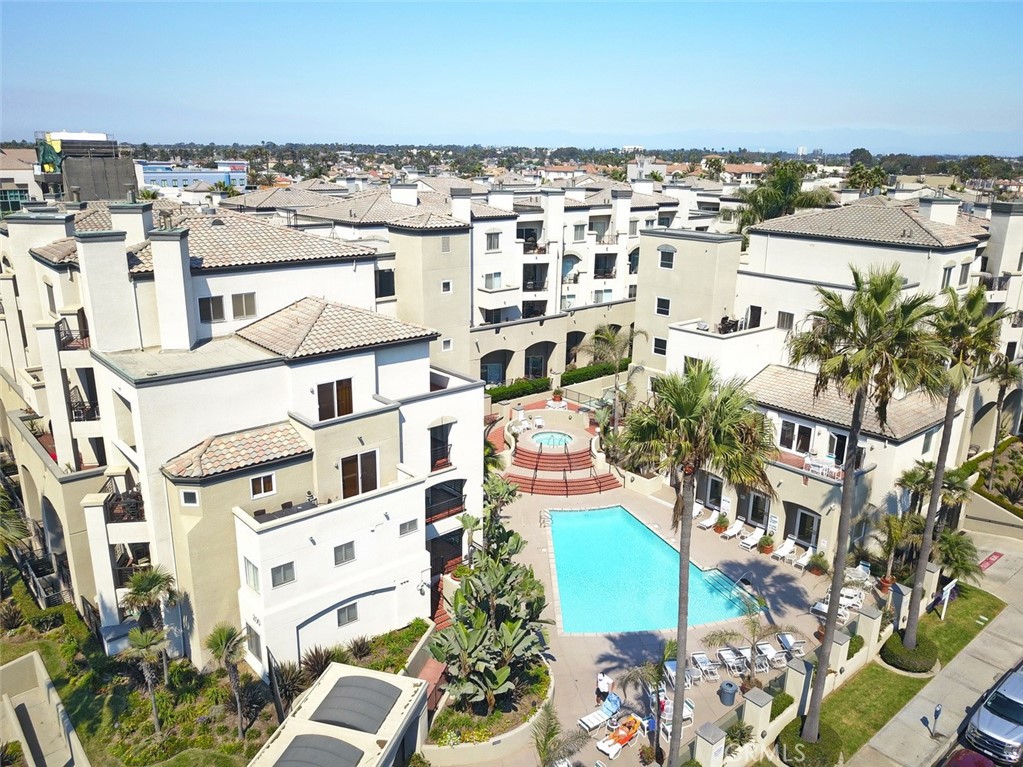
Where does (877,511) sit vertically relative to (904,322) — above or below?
below

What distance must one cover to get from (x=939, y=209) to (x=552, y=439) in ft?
80.0

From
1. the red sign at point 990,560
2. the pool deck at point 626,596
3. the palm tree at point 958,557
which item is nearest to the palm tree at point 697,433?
the pool deck at point 626,596

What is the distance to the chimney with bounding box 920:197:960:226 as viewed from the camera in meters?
37.8

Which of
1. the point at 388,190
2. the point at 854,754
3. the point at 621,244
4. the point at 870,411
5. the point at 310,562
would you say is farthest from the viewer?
the point at 621,244

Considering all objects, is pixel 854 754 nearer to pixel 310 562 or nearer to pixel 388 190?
pixel 310 562

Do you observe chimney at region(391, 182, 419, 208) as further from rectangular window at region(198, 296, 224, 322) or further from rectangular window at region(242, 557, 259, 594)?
rectangular window at region(242, 557, 259, 594)

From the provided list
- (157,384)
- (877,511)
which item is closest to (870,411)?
(877,511)

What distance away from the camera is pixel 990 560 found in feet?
106

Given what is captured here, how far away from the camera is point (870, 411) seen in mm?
31297

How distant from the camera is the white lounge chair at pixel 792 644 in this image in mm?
24984

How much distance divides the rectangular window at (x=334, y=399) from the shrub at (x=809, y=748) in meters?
17.6

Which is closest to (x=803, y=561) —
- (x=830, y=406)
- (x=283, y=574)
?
(x=830, y=406)

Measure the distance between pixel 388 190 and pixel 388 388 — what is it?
26.2 metres

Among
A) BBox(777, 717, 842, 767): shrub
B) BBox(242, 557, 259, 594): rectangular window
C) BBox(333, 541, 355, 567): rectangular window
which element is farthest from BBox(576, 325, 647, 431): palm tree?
BBox(242, 557, 259, 594): rectangular window
